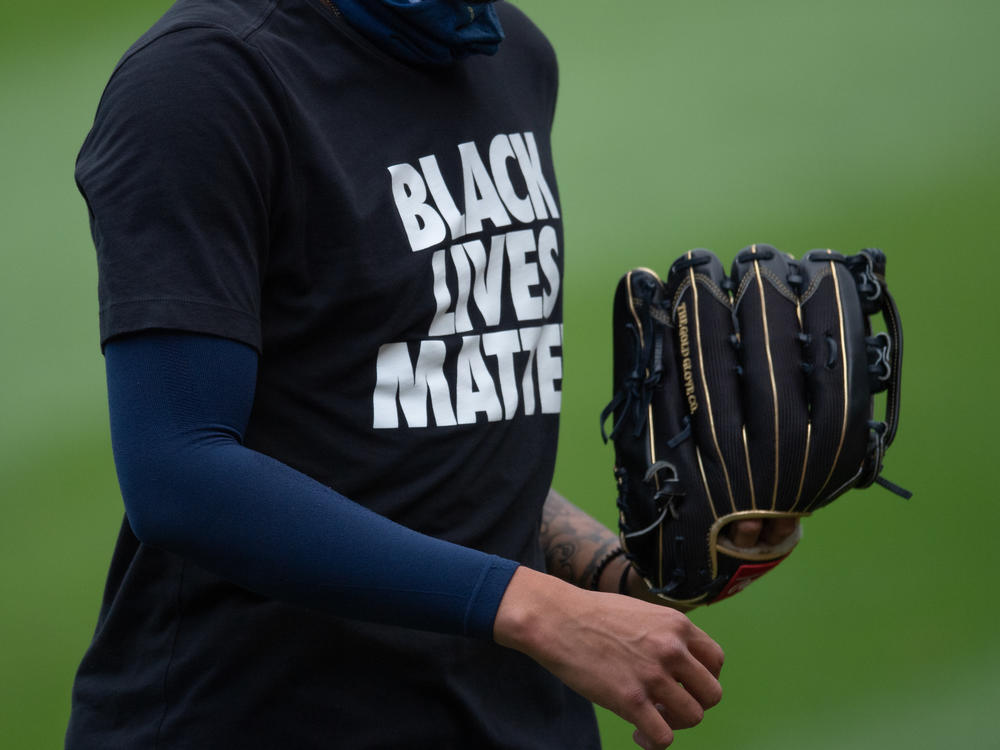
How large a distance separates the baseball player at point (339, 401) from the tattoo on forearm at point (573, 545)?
16 cm

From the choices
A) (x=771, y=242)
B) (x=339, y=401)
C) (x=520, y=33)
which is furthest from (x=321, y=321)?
(x=771, y=242)

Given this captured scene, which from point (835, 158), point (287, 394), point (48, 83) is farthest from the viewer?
point (835, 158)

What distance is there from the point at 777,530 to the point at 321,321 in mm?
482

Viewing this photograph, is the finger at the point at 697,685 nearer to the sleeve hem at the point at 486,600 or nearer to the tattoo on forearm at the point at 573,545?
the sleeve hem at the point at 486,600

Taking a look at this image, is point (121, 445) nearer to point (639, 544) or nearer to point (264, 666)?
point (264, 666)

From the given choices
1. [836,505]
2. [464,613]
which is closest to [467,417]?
[464,613]

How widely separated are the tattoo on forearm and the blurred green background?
2.41ft

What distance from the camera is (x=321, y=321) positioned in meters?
0.78

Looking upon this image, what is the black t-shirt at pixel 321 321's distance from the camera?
70 centimetres

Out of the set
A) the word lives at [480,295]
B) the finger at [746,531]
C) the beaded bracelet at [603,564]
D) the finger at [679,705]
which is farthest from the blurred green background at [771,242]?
the finger at [679,705]

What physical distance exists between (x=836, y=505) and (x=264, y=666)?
4.30 ft

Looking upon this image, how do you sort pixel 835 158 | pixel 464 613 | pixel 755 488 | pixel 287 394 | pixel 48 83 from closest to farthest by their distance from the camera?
1. pixel 464 613
2. pixel 287 394
3. pixel 755 488
4. pixel 48 83
5. pixel 835 158

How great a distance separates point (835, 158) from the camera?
1975 millimetres

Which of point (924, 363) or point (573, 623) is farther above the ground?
point (573, 623)
